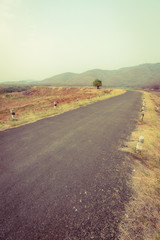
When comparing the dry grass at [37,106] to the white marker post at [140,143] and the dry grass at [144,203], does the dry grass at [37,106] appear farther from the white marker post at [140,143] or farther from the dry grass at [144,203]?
the dry grass at [144,203]

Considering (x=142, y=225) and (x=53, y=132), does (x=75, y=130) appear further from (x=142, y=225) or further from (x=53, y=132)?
(x=142, y=225)

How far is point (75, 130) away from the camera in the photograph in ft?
21.6

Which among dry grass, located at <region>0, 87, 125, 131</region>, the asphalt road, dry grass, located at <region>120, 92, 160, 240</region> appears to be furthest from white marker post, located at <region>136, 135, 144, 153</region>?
dry grass, located at <region>0, 87, 125, 131</region>

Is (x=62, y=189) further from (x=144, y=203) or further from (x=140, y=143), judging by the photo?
(x=140, y=143)

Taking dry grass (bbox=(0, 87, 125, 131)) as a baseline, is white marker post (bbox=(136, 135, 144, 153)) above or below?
above

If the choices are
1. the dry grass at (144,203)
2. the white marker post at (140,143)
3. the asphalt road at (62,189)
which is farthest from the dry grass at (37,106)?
the dry grass at (144,203)

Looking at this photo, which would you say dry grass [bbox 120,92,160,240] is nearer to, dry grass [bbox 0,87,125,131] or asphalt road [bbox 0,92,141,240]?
asphalt road [bbox 0,92,141,240]

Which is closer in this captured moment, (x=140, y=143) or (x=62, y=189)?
(x=62, y=189)

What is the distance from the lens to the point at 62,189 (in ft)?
8.92

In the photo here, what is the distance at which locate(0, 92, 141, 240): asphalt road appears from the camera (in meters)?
1.94

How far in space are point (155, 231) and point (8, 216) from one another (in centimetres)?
275

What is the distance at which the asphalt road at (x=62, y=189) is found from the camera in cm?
194

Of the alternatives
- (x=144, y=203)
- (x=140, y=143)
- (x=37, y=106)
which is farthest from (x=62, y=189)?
(x=37, y=106)

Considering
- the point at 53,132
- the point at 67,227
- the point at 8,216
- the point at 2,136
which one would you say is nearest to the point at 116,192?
the point at 67,227
